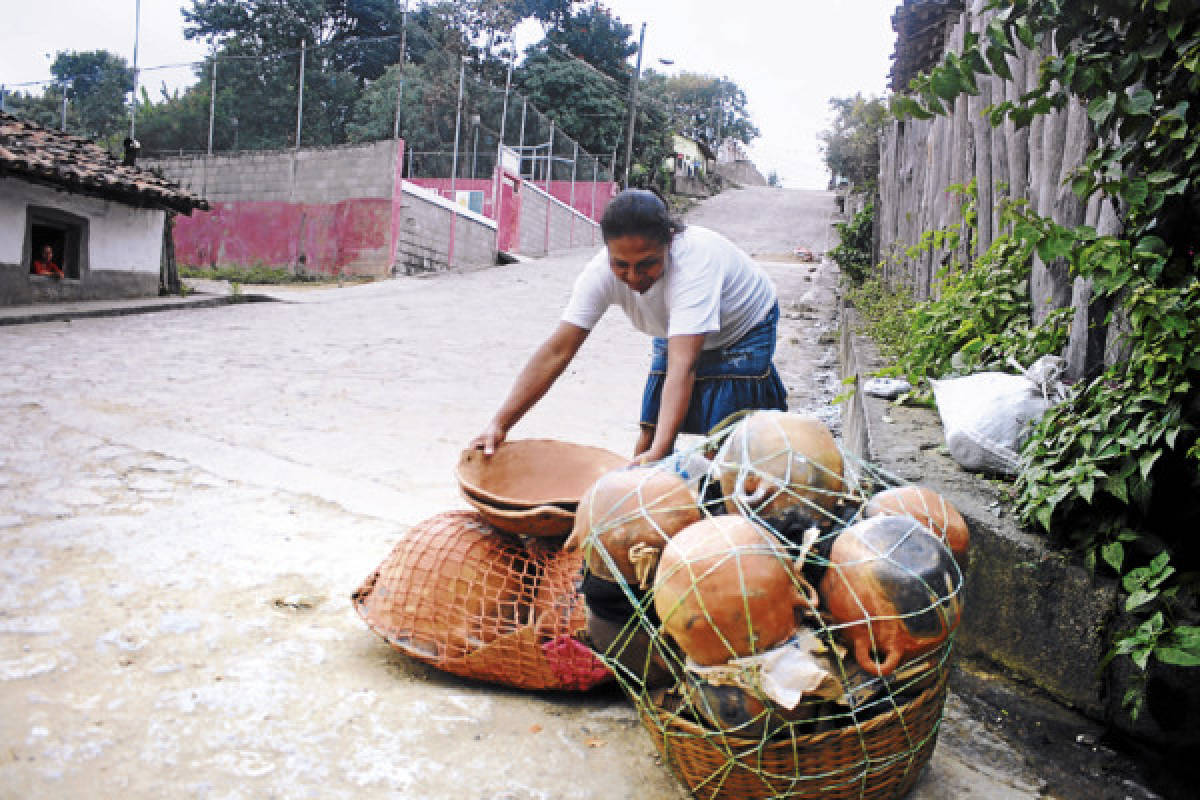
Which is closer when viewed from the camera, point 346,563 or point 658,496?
point 658,496

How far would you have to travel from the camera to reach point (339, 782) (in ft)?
5.93

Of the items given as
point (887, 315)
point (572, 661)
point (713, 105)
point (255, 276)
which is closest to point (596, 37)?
point (255, 276)

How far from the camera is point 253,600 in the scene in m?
2.73

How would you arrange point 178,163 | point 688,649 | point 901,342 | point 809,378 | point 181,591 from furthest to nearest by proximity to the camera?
point 178,163
point 809,378
point 901,342
point 181,591
point 688,649

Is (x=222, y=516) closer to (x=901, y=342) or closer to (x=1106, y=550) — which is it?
(x=1106, y=550)

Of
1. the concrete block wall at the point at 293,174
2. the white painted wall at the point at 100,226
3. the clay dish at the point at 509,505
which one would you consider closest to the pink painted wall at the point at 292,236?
the concrete block wall at the point at 293,174

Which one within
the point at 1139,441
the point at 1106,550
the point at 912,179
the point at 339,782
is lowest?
the point at 339,782

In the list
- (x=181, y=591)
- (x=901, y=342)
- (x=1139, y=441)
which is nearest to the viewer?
(x=1139, y=441)

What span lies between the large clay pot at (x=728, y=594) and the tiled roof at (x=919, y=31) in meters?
16.0

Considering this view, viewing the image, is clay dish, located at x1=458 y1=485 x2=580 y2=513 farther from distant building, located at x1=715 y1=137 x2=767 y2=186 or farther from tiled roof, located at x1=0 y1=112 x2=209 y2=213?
distant building, located at x1=715 y1=137 x2=767 y2=186

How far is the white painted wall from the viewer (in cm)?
1195

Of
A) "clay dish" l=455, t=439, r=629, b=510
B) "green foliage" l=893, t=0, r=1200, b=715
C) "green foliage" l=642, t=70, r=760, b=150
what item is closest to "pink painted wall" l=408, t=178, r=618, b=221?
"clay dish" l=455, t=439, r=629, b=510

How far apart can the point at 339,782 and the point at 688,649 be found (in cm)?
85

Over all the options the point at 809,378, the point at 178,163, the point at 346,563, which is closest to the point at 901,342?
the point at 809,378
